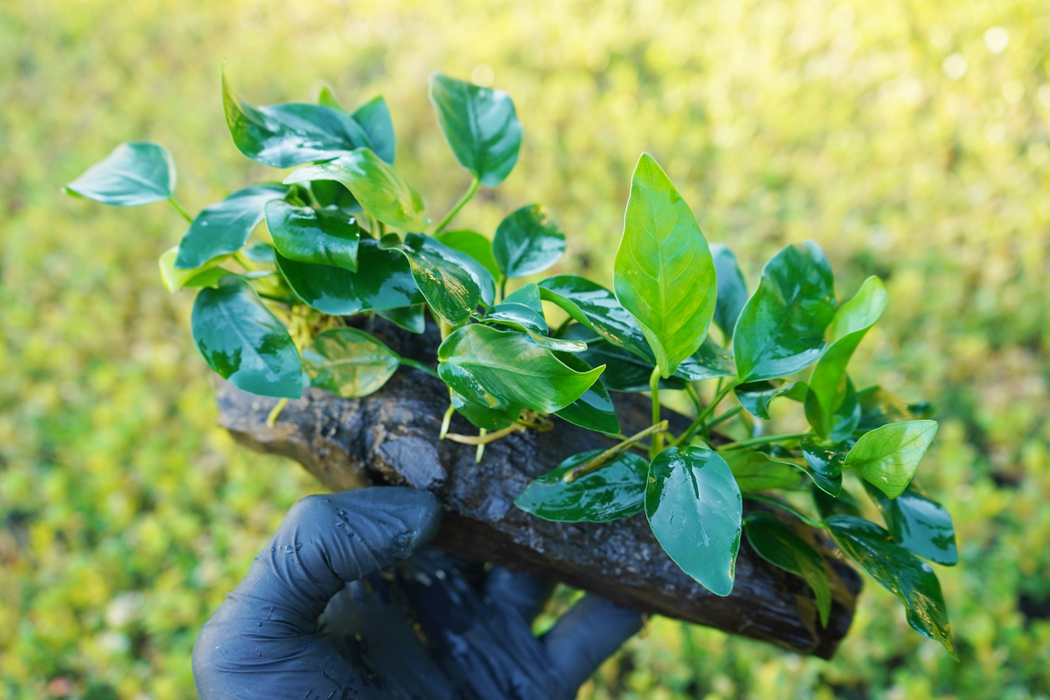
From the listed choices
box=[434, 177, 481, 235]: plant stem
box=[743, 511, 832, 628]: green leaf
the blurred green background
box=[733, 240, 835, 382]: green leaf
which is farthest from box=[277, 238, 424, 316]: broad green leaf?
the blurred green background

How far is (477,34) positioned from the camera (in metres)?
2.56

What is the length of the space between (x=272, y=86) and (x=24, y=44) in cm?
130

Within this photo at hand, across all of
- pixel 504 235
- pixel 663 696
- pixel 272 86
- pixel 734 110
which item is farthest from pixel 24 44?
pixel 663 696

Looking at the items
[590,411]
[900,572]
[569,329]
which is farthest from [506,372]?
[900,572]

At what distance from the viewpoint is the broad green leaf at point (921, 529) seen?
2.22 ft

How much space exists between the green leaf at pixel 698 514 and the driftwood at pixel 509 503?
207 millimetres

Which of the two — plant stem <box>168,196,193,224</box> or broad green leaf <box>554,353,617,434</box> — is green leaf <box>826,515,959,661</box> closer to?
broad green leaf <box>554,353,617,434</box>

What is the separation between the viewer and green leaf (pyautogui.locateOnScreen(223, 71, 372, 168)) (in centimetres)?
62

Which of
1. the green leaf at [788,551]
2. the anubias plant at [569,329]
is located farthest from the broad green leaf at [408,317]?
the green leaf at [788,551]

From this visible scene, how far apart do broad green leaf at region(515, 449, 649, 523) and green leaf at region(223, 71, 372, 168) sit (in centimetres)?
38

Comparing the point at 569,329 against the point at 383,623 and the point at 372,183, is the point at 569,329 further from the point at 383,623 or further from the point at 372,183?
the point at 383,623

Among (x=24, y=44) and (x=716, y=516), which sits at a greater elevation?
(x=24, y=44)

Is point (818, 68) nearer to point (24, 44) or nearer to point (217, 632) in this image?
point (217, 632)

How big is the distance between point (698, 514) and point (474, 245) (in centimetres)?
40
